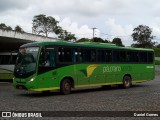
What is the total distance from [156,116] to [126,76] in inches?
550

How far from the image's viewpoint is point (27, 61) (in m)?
18.5

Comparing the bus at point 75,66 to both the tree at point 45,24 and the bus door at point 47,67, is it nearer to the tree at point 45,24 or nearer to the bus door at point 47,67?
the bus door at point 47,67

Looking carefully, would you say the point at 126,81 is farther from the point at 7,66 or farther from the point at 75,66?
the point at 7,66

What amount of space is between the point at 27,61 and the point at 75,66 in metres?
3.00

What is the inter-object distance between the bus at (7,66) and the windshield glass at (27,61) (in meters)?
10.3

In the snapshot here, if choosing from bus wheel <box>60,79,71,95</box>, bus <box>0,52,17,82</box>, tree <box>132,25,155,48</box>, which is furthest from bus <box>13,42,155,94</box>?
tree <box>132,25,155,48</box>

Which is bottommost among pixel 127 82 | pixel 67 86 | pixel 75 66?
pixel 127 82

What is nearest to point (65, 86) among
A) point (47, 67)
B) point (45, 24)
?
point (47, 67)

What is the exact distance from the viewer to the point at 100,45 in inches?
888

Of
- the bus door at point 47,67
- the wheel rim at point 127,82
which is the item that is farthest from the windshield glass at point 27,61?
the wheel rim at point 127,82

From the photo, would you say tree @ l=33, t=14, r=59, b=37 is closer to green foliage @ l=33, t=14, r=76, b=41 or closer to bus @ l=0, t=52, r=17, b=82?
green foliage @ l=33, t=14, r=76, b=41

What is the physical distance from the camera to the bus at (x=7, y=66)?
29.2 meters

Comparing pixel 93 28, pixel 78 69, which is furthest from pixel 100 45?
pixel 93 28

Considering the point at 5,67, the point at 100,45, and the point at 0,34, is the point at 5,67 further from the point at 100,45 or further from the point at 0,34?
the point at 100,45
